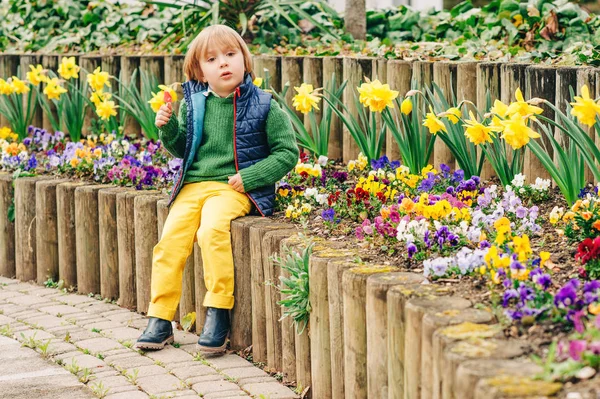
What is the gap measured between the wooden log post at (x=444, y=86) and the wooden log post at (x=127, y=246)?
4.70 feet

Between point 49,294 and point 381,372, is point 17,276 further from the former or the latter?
point 381,372

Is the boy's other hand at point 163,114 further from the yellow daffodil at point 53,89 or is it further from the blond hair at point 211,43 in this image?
the yellow daffodil at point 53,89

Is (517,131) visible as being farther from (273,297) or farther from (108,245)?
(108,245)

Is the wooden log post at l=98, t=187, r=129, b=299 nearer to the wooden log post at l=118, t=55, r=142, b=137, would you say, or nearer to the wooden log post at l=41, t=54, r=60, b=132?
the wooden log post at l=118, t=55, r=142, b=137

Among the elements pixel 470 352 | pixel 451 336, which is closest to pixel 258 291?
pixel 451 336

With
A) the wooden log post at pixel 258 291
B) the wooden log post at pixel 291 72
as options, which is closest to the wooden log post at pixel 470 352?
the wooden log post at pixel 258 291

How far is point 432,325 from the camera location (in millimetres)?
2824

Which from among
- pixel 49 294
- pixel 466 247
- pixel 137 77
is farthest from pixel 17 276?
pixel 466 247

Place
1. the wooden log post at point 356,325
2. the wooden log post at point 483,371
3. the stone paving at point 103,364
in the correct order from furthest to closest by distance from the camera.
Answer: the stone paving at point 103,364 < the wooden log post at point 356,325 < the wooden log post at point 483,371

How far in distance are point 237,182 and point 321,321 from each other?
0.94 m

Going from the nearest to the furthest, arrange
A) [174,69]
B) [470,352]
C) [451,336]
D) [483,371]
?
1. [483,371]
2. [470,352]
3. [451,336]
4. [174,69]

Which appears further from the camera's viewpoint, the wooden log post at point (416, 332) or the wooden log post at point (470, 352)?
the wooden log post at point (416, 332)

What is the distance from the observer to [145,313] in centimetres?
494

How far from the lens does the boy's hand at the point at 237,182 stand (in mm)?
4363
